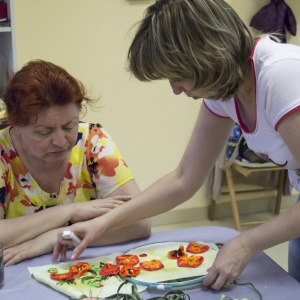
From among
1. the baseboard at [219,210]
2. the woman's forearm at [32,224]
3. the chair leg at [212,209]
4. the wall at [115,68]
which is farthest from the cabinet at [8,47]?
the chair leg at [212,209]

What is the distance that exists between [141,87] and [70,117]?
5.40 feet

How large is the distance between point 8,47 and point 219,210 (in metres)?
1.90

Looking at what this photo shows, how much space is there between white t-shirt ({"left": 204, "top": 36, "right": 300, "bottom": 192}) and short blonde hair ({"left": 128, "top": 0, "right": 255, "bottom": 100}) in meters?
0.05

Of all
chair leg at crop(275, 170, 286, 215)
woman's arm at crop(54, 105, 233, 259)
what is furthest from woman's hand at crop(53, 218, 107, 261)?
chair leg at crop(275, 170, 286, 215)

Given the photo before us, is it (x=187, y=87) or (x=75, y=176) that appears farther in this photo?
(x=75, y=176)

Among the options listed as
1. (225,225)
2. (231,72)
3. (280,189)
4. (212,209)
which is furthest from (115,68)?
(231,72)

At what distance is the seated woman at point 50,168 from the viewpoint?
1507mm

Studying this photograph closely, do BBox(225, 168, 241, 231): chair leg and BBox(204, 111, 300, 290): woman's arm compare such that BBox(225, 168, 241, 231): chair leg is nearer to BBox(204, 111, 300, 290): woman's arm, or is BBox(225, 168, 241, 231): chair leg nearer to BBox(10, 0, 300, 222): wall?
BBox(10, 0, 300, 222): wall

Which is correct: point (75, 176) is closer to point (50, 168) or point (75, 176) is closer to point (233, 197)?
point (50, 168)

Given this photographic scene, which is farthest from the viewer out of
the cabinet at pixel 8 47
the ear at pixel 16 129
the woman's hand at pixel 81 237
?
the cabinet at pixel 8 47

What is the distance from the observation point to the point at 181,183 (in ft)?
5.12

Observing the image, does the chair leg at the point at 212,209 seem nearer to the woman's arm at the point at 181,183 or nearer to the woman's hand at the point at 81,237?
the woman's arm at the point at 181,183

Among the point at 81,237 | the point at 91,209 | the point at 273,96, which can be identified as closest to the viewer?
the point at 273,96

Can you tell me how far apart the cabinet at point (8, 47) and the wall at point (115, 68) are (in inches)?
13.8
